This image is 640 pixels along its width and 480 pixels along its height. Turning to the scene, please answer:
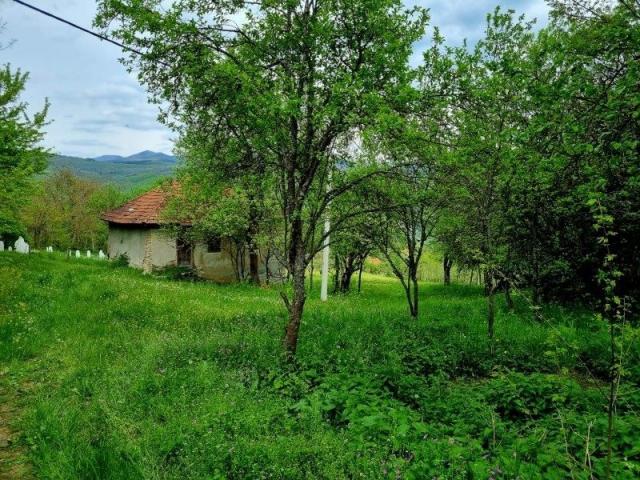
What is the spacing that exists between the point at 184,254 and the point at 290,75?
69.9ft

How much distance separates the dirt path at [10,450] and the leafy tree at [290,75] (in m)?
3.92

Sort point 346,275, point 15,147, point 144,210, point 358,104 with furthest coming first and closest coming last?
point 144,210 < point 346,275 < point 15,147 < point 358,104

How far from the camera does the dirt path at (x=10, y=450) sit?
4.47 m

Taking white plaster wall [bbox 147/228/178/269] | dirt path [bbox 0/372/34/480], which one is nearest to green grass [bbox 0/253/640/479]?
dirt path [bbox 0/372/34/480]

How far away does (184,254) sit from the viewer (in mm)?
26156

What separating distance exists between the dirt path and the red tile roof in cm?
1866

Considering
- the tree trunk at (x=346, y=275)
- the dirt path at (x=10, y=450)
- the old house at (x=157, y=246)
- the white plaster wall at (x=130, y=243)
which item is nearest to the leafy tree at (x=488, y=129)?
the dirt path at (x=10, y=450)

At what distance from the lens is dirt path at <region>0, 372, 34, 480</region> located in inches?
176

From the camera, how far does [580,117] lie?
5984 mm

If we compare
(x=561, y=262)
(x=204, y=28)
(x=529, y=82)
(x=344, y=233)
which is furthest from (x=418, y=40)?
(x=561, y=262)

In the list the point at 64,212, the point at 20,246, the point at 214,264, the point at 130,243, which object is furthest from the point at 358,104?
the point at 64,212

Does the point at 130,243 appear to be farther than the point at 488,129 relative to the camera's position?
Yes

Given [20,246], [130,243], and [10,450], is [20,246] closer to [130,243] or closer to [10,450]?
[130,243]

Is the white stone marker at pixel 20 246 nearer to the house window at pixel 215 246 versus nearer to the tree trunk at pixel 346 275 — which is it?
the house window at pixel 215 246
